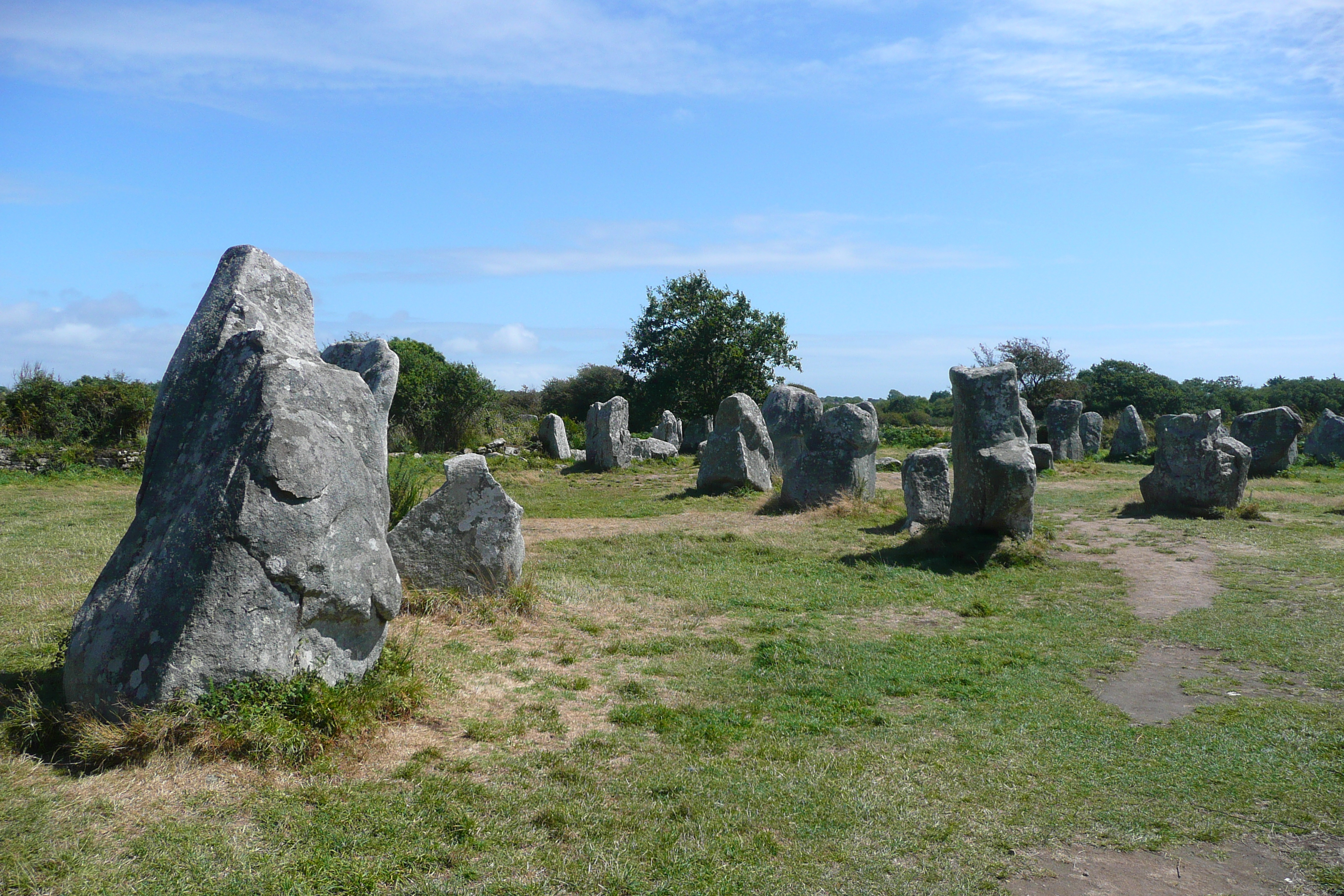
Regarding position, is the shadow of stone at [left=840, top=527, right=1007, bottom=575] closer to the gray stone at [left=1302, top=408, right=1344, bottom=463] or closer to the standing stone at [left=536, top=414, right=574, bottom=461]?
the standing stone at [left=536, top=414, right=574, bottom=461]

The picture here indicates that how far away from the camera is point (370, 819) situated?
4.09 m

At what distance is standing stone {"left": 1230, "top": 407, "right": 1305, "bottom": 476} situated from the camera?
70.4 ft

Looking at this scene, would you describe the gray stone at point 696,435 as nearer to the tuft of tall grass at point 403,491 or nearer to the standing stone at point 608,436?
the standing stone at point 608,436

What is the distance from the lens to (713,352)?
36062 mm

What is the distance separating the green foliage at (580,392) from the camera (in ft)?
150

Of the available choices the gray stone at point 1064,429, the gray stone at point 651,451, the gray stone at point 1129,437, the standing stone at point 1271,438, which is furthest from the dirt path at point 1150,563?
the gray stone at point 1129,437

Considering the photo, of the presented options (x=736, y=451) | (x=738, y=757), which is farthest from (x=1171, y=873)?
(x=736, y=451)

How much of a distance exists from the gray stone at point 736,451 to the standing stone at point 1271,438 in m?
12.0

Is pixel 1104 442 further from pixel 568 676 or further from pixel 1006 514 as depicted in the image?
pixel 568 676

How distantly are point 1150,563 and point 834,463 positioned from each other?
5402 mm

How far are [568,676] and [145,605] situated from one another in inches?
115

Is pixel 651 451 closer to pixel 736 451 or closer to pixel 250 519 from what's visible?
pixel 736 451

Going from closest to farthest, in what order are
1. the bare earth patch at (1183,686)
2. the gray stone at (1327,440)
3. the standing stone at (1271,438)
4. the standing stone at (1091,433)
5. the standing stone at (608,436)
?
the bare earth patch at (1183,686) < the standing stone at (1271,438) < the standing stone at (608,436) < the gray stone at (1327,440) < the standing stone at (1091,433)

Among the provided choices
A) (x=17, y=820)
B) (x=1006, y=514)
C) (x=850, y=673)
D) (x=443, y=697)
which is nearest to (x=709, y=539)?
(x=1006, y=514)
